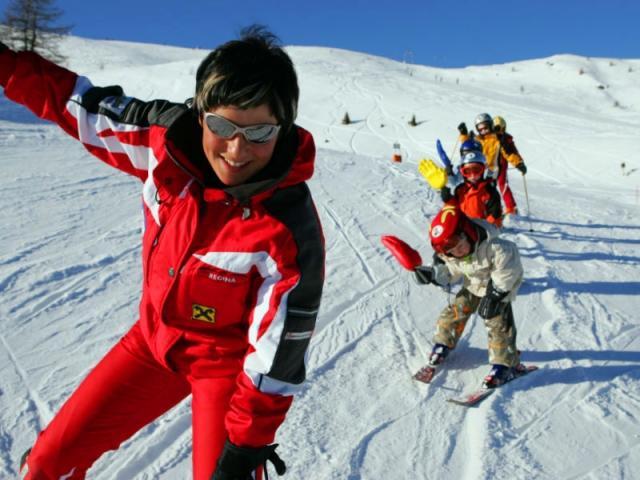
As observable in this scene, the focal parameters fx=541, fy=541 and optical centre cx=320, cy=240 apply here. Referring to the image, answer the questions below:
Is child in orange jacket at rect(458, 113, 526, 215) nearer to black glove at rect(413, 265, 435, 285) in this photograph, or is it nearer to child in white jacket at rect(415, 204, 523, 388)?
child in white jacket at rect(415, 204, 523, 388)

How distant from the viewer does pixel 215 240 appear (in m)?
1.88

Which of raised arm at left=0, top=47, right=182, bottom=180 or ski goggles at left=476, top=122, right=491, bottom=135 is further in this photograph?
ski goggles at left=476, top=122, right=491, bottom=135

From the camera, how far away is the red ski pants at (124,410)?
203 centimetres

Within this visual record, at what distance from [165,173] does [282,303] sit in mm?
638

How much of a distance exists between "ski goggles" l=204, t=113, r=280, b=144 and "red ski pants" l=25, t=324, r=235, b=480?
33.1 inches

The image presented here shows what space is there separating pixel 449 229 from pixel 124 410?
2.30 metres

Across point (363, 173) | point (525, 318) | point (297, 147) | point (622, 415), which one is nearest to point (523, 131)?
point (363, 173)

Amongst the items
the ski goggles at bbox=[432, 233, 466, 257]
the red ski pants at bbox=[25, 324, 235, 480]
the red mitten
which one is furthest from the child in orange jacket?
the red ski pants at bbox=[25, 324, 235, 480]

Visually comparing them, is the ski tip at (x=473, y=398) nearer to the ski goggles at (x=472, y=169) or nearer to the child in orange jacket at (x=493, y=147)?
the ski goggles at (x=472, y=169)

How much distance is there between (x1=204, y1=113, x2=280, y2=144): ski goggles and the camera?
1.75 metres

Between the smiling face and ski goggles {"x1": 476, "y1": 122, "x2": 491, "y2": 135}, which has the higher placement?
ski goggles {"x1": 476, "y1": 122, "x2": 491, "y2": 135}

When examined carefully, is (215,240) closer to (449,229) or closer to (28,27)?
(449,229)

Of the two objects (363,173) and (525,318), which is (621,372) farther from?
(363,173)

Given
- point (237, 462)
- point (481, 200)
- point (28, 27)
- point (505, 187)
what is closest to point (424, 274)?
point (481, 200)
